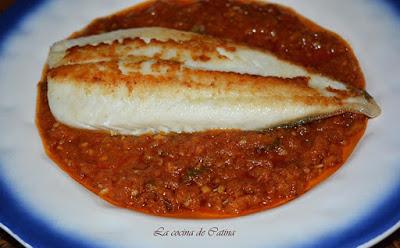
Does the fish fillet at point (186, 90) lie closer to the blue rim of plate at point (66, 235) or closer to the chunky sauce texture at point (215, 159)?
the chunky sauce texture at point (215, 159)

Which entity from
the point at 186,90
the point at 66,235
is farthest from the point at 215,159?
the point at 66,235

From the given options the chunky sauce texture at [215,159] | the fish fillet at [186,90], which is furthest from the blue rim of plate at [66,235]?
the fish fillet at [186,90]

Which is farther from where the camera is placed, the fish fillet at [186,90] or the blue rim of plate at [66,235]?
the fish fillet at [186,90]

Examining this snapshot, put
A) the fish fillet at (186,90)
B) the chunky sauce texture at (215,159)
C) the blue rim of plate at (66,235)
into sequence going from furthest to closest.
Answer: the fish fillet at (186,90)
the chunky sauce texture at (215,159)
the blue rim of plate at (66,235)

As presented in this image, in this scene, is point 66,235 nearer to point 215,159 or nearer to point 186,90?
point 215,159

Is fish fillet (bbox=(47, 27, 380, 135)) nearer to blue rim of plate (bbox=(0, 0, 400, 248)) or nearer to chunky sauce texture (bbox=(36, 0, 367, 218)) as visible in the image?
chunky sauce texture (bbox=(36, 0, 367, 218))

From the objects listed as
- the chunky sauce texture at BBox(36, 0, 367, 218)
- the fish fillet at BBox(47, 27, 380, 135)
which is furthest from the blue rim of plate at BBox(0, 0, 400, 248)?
the fish fillet at BBox(47, 27, 380, 135)

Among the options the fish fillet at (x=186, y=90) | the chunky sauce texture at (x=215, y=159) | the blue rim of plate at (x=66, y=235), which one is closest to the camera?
the blue rim of plate at (x=66, y=235)
